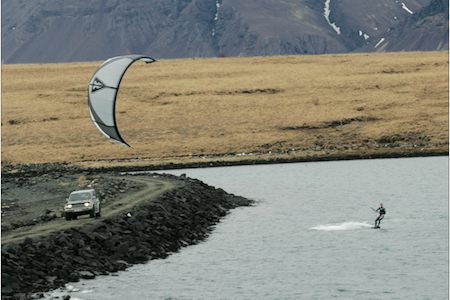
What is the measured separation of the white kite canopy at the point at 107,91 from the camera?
34719mm

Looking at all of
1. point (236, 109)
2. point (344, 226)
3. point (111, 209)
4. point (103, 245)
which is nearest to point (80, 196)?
point (103, 245)

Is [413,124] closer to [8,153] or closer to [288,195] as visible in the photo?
[288,195]

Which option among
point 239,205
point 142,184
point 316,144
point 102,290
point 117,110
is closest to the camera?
point 102,290

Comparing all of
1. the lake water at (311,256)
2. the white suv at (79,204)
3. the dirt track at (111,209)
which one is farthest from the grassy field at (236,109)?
the white suv at (79,204)

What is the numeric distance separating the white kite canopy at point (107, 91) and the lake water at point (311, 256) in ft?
28.3

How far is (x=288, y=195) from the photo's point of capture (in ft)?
161

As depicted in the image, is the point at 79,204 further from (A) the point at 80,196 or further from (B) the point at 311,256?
(B) the point at 311,256

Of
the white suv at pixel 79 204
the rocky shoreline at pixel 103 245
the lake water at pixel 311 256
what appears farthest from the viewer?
the white suv at pixel 79 204

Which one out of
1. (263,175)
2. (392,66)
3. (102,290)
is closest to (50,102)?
(263,175)

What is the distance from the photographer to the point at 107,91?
35219 millimetres

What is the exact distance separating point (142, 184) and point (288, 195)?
36.9ft

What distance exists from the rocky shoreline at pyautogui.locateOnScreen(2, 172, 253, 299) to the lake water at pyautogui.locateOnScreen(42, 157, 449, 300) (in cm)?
88

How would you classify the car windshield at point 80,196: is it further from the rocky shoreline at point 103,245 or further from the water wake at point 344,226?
the water wake at point 344,226

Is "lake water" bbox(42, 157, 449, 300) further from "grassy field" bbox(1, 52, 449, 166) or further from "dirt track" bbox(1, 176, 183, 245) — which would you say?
"grassy field" bbox(1, 52, 449, 166)
